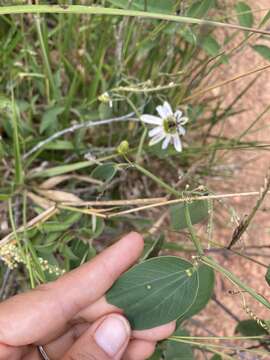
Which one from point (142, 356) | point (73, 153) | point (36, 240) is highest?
point (73, 153)

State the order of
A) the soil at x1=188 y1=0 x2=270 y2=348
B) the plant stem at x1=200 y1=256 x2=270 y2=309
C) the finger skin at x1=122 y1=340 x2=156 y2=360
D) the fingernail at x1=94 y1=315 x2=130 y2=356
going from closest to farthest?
the plant stem at x1=200 y1=256 x2=270 y2=309 < the fingernail at x1=94 y1=315 x2=130 y2=356 < the finger skin at x1=122 y1=340 x2=156 y2=360 < the soil at x1=188 y1=0 x2=270 y2=348

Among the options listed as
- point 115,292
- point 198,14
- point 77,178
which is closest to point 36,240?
point 77,178

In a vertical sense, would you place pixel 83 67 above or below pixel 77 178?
above

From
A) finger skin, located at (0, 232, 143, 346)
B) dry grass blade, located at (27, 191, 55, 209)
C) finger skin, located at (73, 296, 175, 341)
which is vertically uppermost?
dry grass blade, located at (27, 191, 55, 209)

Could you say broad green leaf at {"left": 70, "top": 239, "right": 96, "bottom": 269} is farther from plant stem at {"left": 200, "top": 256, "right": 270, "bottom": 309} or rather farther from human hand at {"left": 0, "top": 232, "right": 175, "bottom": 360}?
plant stem at {"left": 200, "top": 256, "right": 270, "bottom": 309}

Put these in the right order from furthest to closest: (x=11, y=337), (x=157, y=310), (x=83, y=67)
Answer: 1. (x=83, y=67)
2. (x=11, y=337)
3. (x=157, y=310)

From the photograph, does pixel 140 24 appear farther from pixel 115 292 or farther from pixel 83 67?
pixel 115 292

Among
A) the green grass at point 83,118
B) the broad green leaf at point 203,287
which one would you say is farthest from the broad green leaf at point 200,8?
the broad green leaf at point 203,287

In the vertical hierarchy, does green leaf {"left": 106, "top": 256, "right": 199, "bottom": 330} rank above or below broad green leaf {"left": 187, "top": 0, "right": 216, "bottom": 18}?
below

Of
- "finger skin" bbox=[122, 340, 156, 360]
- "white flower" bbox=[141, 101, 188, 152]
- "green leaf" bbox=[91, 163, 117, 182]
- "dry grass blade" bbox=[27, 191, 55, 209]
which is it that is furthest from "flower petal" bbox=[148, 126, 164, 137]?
"finger skin" bbox=[122, 340, 156, 360]
